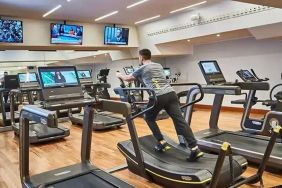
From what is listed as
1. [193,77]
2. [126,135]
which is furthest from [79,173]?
[193,77]

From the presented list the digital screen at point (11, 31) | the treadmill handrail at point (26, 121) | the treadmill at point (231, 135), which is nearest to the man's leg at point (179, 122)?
the treadmill at point (231, 135)

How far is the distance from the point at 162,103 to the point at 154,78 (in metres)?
0.32

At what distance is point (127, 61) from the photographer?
11.3 meters

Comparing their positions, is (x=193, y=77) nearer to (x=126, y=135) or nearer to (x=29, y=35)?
(x=126, y=135)

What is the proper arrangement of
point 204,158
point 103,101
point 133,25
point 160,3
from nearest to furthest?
point 103,101
point 204,158
point 160,3
point 133,25

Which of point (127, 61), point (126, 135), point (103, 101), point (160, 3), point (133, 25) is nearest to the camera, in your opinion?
point (103, 101)

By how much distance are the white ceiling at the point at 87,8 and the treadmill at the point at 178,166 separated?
387 centimetres

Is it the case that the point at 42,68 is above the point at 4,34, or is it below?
below

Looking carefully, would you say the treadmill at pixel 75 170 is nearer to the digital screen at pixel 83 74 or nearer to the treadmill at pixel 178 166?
the treadmill at pixel 178 166

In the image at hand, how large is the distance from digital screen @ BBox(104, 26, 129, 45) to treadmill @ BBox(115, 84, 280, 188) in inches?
220

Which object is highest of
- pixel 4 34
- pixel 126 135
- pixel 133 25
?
pixel 133 25

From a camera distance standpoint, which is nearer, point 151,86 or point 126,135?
point 151,86

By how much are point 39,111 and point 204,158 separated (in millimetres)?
1921

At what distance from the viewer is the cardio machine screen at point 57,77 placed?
3831 millimetres
